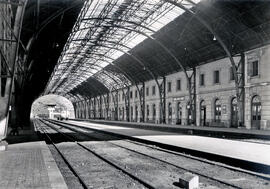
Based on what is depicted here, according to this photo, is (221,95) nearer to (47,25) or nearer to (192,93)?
(192,93)

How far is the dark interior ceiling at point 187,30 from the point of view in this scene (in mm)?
19891

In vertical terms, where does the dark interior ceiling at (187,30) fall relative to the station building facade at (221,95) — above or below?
above

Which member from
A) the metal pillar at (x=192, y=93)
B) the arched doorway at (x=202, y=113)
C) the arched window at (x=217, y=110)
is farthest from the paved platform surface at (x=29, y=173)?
the metal pillar at (x=192, y=93)

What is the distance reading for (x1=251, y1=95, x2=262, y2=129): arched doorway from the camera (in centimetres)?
2550

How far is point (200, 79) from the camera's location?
113ft

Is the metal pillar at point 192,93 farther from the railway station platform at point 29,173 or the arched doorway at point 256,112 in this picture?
the railway station platform at point 29,173

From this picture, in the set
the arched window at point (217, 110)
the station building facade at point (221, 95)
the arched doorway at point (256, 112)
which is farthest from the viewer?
the arched window at point (217, 110)

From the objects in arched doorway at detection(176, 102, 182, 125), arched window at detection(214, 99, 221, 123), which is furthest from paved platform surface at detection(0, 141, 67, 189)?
arched doorway at detection(176, 102, 182, 125)

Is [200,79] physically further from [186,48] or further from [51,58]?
[51,58]

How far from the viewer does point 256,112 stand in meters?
25.8

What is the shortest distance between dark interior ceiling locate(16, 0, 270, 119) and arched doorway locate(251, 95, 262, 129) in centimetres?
488

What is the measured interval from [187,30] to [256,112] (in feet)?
33.8

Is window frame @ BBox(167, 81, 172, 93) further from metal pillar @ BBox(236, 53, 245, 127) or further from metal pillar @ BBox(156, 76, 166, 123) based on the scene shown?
metal pillar @ BBox(236, 53, 245, 127)

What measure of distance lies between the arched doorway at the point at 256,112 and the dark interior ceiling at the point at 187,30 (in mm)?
4876
